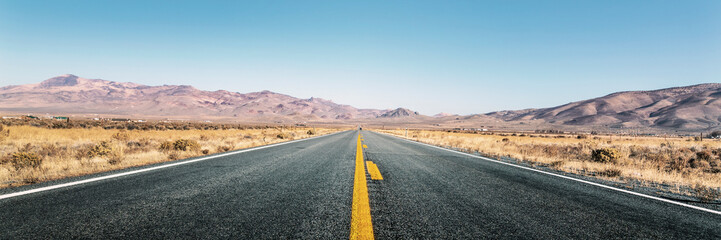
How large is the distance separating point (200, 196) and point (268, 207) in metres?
1.12

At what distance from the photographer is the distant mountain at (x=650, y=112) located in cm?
12056

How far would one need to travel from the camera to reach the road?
2.40 metres

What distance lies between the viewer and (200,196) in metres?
3.53

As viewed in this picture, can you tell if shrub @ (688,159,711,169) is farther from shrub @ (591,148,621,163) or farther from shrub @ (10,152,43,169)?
shrub @ (10,152,43,169)

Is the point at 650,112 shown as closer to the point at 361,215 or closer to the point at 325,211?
the point at 361,215

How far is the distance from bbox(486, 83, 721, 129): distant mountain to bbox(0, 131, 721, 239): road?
159917 millimetres

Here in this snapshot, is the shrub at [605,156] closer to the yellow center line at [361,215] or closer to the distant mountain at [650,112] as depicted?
the yellow center line at [361,215]

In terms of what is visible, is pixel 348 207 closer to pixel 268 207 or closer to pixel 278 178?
pixel 268 207

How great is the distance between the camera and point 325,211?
2.96 meters

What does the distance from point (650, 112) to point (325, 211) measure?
215 m

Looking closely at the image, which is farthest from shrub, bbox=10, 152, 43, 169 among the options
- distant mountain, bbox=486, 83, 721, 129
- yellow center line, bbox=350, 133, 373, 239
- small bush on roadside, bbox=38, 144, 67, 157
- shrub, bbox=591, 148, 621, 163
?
distant mountain, bbox=486, 83, 721, 129

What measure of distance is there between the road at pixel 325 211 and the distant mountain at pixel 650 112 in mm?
159917

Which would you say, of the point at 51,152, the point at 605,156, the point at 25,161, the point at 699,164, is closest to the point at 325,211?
the point at 25,161

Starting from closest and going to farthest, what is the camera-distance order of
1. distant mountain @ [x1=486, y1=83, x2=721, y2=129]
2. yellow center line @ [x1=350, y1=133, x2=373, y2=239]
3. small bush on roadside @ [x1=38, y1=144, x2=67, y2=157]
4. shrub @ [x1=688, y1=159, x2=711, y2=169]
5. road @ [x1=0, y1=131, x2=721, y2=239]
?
yellow center line @ [x1=350, y1=133, x2=373, y2=239]
road @ [x1=0, y1=131, x2=721, y2=239]
small bush on roadside @ [x1=38, y1=144, x2=67, y2=157]
shrub @ [x1=688, y1=159, x2=711, y2=169]
distant mountain @ [x1=486, y1=83, x2=721, y2=129]
